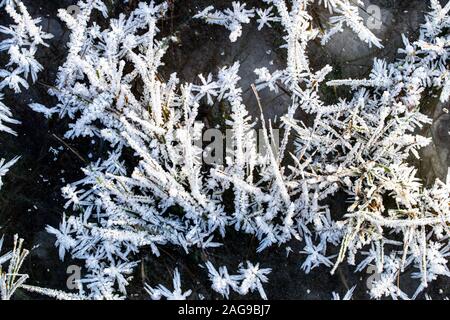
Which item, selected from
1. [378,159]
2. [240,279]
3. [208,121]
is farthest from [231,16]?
[240,279]

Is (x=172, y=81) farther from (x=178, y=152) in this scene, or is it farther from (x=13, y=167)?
(x=13, y=167)

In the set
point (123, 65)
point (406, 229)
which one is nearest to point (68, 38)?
point (123, 65)

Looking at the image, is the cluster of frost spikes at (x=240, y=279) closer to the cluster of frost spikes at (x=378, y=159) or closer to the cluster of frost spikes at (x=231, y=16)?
the cluster of frost spikes at (x=378, y=159)

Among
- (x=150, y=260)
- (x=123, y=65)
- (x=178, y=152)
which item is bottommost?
(x=150, y=260)

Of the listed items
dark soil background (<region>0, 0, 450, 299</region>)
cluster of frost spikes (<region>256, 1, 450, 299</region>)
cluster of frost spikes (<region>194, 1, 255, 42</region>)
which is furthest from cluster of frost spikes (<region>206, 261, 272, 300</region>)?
cluster of frost spikes (<region>194, 1, 255, 42</region>)

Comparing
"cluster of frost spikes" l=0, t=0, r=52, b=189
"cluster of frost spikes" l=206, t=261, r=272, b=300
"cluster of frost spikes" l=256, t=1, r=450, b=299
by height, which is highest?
"cluster of frost spikes" l=0, t=0, r=52, b=189

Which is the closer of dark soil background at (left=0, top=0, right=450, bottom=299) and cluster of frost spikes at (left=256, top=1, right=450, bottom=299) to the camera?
cluster of frost spikes at (left=256, top=1, right=450, bottom=299)

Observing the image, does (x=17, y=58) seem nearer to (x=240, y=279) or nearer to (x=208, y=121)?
(x=208, y=121)

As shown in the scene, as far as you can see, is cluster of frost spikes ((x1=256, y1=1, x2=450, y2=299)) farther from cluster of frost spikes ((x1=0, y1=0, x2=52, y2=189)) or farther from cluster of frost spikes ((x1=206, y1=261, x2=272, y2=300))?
cluster of frost spikes ((x1=0, y1=0, x2=52, y2=189))
